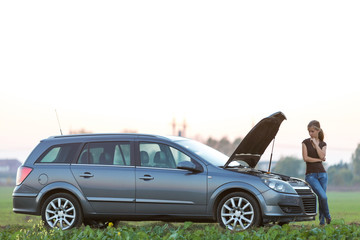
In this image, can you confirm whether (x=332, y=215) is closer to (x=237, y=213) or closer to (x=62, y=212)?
(x=237, y=213)

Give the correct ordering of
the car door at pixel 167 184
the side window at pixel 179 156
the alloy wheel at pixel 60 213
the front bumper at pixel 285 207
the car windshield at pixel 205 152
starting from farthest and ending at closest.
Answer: the alloy wheel at pixel 60 213 < the car windshield at pixel 205 152 < the side window at pixel 179 156 < the car door at pixel 167 184 < the front bumper at pixel 285 207

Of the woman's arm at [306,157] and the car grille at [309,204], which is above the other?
the woman's arm at [306,157]

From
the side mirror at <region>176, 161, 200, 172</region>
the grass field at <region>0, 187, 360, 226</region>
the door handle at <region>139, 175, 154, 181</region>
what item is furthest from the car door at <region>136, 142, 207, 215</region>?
the grass field at <region>0, 187, 360, 226</region>

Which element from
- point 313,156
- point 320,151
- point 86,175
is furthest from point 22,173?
point 320,151

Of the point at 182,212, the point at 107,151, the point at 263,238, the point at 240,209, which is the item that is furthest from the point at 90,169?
the point at 263,238

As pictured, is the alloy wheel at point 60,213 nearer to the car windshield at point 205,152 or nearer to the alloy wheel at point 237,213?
the car windshield at point 205,152

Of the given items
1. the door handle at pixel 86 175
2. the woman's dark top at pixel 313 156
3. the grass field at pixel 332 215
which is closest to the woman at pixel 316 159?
the woman's dark top at pixel 313 156

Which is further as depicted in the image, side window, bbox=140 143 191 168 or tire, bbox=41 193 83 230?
tire, bbox=41 193 83 230

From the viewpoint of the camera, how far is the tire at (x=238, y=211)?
12383mm

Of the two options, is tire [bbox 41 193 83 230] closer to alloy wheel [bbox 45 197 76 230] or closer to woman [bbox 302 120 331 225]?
alloy wheel [bbox 45 197 76 230]

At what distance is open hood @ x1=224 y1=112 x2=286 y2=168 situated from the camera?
13359mm

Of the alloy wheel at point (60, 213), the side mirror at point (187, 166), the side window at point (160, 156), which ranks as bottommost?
the alloy wheel at point (60, 213)

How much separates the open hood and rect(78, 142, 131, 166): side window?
1.95 metres

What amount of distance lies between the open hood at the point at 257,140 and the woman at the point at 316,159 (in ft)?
2.14
